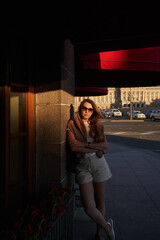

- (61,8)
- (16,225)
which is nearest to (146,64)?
(61,8)

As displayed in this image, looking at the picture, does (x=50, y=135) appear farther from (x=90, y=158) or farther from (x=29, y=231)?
(x=29, y=231)

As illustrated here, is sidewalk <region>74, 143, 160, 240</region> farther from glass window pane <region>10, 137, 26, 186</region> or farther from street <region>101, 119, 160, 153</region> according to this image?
street <region>101, 119, 160, 153</region>

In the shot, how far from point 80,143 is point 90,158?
0.22 metres

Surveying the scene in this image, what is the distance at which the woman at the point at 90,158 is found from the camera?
8.00ft

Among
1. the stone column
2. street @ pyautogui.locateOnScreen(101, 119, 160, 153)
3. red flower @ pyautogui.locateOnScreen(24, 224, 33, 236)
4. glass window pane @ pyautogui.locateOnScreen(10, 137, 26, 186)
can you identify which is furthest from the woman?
street @ pyautogui.locateOnScreen(101, 119, 160, 153)

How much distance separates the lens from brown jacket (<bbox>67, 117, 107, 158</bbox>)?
2.44 meters

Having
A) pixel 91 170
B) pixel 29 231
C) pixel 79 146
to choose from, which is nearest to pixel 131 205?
pixel 91 170

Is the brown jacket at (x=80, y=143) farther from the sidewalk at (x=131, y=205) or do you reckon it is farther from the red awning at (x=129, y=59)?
the red awning at (x=129, y=59)

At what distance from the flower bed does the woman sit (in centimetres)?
26

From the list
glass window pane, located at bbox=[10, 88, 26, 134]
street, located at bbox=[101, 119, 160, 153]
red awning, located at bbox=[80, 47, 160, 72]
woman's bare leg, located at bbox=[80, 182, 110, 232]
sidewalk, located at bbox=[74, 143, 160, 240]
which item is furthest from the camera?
Result: street, located at bbox=[101, 119, 160, 153]

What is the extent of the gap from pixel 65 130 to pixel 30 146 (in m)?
0.54

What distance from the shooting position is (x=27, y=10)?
2.12 metres

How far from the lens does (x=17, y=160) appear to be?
236 cm

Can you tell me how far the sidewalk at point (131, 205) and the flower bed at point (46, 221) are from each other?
2.86ft
